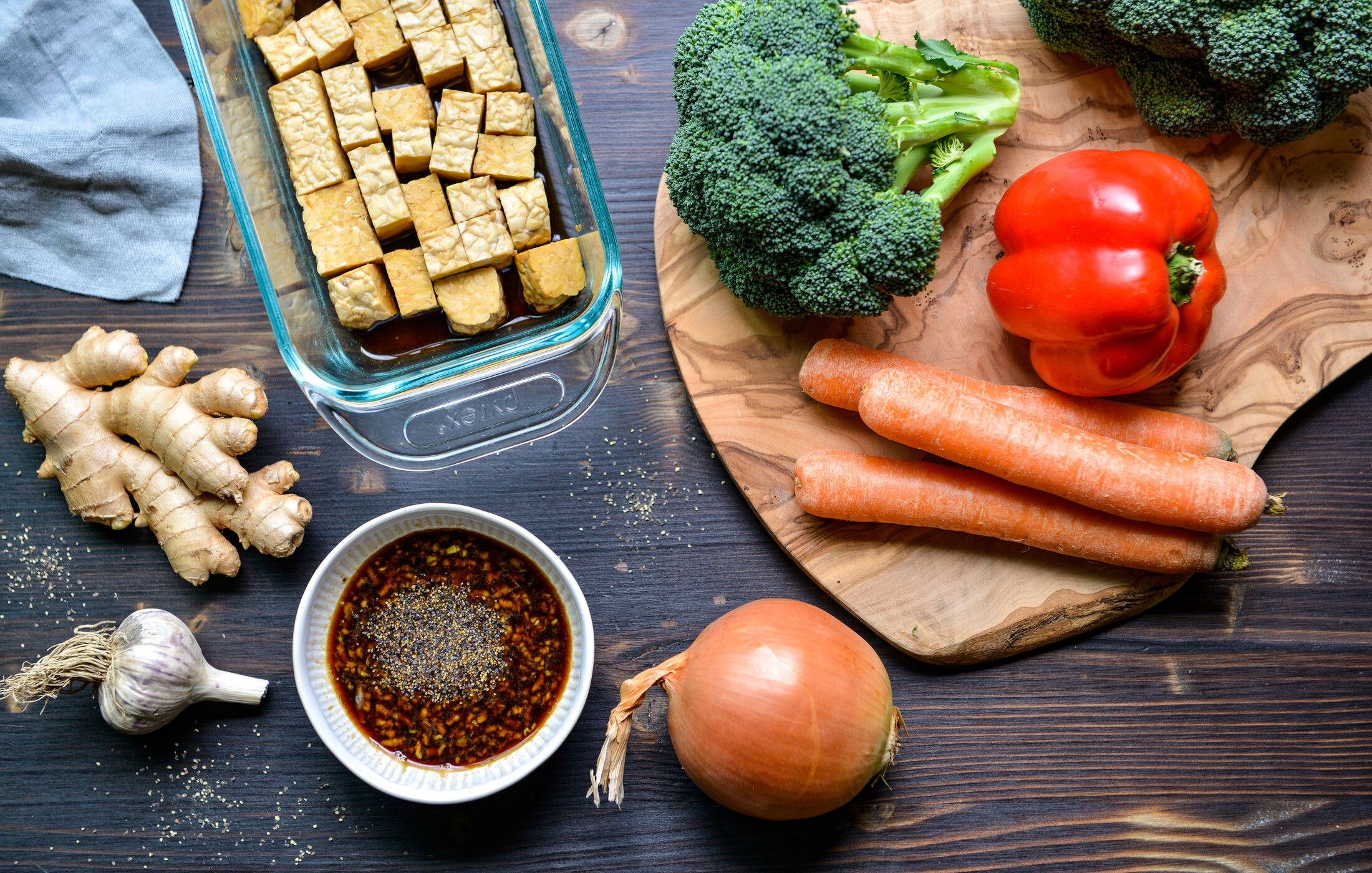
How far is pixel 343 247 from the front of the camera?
1.60m

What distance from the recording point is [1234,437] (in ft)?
5.21

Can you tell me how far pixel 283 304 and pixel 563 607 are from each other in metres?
0.76

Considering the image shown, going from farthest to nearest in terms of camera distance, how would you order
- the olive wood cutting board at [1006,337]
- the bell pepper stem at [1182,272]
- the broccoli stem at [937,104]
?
the olive wood cutting board at [1006,337], the broccoli stem at [937,104], the bell pepper stem at [1182,272]

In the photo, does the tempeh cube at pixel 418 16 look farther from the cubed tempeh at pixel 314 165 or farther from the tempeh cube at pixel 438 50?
the cubed tempeh at pixel 314 165

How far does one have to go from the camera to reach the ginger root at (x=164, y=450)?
5.02 ft

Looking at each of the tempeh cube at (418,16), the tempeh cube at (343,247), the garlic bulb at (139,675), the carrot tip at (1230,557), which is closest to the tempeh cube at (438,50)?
the tempeh cube at (418,16)

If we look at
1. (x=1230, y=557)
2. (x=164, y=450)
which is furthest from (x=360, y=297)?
(x=1230, y=557)

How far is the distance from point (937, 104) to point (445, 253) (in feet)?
3.12

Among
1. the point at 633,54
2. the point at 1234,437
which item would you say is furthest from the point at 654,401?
the point at 1234,437

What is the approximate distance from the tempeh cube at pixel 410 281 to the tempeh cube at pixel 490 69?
13.4 inches

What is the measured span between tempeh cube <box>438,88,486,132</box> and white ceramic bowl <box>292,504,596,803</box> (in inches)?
28.8

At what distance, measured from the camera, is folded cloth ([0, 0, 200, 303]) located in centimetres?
162

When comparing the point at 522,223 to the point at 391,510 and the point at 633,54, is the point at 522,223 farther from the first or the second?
the point at 391,510

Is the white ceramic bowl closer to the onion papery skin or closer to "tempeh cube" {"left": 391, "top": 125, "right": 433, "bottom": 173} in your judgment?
the onion papery skin
